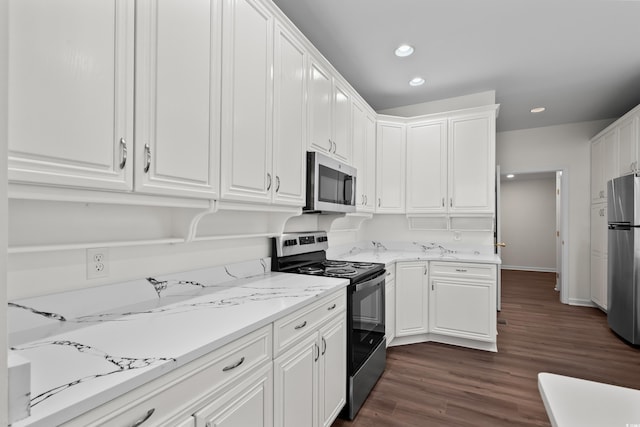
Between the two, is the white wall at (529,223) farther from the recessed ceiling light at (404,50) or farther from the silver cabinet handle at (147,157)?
the silver cabinet handle at (147,157)

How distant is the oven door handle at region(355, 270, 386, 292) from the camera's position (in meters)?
2.19

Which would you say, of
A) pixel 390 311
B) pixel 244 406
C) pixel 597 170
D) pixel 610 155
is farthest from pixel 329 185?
pixel 597 170

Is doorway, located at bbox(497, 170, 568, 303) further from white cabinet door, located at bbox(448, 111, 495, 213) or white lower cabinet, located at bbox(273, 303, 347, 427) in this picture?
white lower cabinet, located at bbox(273, 303, 347, 427)

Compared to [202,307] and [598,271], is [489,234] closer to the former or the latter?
[598,271]

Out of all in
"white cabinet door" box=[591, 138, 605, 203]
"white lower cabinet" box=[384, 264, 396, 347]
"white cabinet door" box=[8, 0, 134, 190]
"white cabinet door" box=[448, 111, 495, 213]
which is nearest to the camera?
"white cabinet door" box=[8, 0, 134, 190]

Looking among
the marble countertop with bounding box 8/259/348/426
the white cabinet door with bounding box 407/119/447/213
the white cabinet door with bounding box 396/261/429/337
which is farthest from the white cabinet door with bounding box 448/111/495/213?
the marble countertop with bounding box 8/259/348/426

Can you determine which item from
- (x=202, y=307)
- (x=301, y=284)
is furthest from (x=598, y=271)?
(x=202, y=307)

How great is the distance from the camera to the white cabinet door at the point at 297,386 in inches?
55.2

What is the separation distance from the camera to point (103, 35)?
1.03 meters

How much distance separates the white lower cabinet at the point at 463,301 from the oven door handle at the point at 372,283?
997mm

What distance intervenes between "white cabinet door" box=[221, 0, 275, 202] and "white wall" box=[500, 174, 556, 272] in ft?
27.0

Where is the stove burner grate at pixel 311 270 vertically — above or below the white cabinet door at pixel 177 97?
below

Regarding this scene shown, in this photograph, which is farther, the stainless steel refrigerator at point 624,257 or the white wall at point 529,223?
the white wall at point 529,223

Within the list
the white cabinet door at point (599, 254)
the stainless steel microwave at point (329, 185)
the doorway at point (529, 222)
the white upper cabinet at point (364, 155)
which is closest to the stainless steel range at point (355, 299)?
the stainless steel microwave at point (329, 185)
